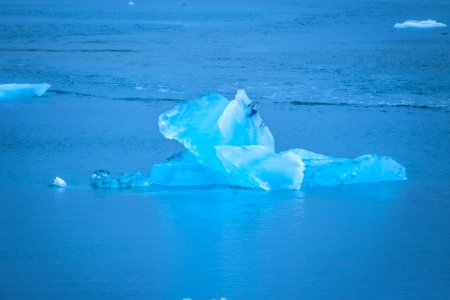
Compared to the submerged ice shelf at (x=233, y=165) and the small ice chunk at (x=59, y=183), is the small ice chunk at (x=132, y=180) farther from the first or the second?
the small ice chunk at (x=59, y=183)

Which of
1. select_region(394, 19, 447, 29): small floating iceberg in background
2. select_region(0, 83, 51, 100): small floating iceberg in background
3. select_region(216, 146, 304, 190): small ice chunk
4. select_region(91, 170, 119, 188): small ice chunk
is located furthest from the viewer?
select_region(394, 19, 447, 29): small floating iceberg in background

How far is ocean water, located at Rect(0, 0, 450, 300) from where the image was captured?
4430mm

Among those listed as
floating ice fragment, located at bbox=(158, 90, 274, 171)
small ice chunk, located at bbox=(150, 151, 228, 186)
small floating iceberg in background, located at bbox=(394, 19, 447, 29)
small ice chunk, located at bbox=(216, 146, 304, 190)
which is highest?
small floating iceberg in background, located at bbox=(394, 19, 447, 29)

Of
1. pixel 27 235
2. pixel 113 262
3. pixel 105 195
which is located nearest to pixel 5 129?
pixel 105 195

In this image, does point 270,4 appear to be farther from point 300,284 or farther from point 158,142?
point 300,284

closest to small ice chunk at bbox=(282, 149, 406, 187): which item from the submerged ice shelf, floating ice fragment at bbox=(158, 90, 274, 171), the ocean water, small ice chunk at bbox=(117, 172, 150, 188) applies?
the submerged ice shelf

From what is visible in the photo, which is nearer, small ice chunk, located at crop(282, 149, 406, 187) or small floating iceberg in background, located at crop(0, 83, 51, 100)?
small ice chunk, located at crop(282, 149, 406, 187)

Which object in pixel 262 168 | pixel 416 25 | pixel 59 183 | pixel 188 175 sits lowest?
pixel 59 183

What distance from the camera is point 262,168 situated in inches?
228

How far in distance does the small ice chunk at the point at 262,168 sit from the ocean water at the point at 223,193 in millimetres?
96

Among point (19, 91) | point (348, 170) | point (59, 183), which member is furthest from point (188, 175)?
point (19, 91)

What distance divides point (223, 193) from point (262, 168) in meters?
0.30

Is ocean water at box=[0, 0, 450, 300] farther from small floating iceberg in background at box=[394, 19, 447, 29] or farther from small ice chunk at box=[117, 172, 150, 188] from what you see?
small floating iceberg in background at box=[394, 19, 447, 29]

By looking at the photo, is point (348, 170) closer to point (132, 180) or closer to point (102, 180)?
point (132, 180)
